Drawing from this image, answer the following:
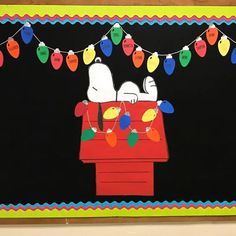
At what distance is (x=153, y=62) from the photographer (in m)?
1.30

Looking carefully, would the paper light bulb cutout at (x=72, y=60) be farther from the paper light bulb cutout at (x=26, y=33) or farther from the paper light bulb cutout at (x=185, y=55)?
the paper light bulb cutout at (x=185, y=55)

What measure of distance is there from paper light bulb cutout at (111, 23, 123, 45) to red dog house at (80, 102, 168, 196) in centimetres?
24

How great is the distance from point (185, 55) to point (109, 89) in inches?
12.2

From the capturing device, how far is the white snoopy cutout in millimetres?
1292

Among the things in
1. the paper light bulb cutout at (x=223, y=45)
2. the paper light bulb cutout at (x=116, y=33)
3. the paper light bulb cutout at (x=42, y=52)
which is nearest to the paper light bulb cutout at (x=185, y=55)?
the paper light bulb cutout at (x=223, y=45)

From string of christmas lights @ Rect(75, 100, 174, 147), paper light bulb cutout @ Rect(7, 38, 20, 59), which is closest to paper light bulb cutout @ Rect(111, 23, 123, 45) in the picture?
string of christmas lights @ Rect(75, 100, 174, 147)

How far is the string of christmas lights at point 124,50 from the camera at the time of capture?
1.28m

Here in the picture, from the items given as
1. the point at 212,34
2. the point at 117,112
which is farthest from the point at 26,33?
the point at 212,34

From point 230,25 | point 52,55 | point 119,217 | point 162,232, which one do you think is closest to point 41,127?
point 52,55

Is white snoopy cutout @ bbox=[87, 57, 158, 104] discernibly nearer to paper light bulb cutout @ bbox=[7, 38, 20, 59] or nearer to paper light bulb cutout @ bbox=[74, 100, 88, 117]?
paper light bulb cutout @ bbox=[74, 100, 88, 117]

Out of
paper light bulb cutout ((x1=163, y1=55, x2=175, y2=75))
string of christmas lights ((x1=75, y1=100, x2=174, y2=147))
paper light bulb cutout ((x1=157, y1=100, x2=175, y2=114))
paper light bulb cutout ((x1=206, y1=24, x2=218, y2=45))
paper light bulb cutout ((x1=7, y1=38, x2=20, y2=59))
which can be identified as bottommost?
string of christmas lights ((x1=75, y1=100, x2=174, y2=147))

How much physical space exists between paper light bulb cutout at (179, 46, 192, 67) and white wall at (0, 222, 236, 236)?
2.03 ft

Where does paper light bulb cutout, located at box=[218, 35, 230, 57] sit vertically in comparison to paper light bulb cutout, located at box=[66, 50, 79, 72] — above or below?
above

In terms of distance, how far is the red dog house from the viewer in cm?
130
